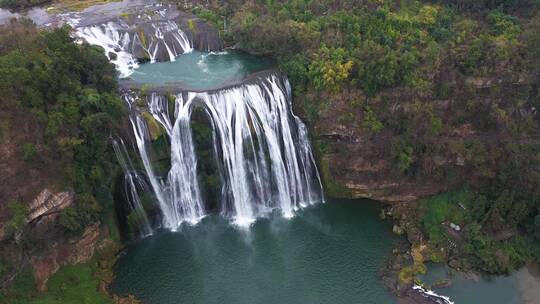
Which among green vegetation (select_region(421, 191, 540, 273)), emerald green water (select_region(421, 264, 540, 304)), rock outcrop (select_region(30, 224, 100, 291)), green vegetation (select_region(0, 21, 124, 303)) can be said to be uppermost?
green vegetation (select_region(0, 21, 124, 303))

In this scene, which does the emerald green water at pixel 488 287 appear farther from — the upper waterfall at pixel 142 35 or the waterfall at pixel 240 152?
the upper waterfall at pixel 142 35

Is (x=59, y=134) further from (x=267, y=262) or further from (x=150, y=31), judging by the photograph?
(x=150, y=31)

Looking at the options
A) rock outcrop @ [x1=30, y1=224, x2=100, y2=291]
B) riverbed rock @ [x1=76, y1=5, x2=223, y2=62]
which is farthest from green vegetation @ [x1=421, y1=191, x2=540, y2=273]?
riverbed rock @ [x1=76, y1=5, x2=223, y2=62]

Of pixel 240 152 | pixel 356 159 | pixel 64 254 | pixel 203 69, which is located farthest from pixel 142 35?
pixel 356 159

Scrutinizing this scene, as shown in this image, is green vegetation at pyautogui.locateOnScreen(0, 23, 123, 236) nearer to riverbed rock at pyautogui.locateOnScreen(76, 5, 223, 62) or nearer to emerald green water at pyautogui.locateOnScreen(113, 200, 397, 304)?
emerald green water at pyautogui.locateOnScreen(113, 200, 397, 304)

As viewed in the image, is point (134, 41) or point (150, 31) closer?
point (134, 41)
